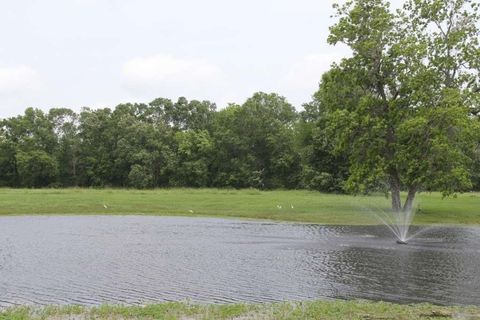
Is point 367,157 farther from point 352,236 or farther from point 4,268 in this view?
point 4,268

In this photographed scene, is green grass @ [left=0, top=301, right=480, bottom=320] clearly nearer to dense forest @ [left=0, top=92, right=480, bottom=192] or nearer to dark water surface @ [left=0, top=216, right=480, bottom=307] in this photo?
dark water surface @ [left=0, top=216, right=480, bottom=307]

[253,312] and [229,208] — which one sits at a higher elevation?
[229,208]

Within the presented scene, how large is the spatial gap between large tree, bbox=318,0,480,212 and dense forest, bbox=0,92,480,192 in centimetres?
5264

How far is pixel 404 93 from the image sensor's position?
1651 inches

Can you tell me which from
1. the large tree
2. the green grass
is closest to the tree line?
the large tree

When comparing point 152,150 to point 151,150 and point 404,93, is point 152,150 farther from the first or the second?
point 404,93

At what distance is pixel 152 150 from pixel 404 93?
67.1m

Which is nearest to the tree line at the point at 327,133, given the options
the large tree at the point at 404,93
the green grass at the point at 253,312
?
the large tree at the point at 404,93

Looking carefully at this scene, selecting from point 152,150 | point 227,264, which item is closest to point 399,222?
point 227,264

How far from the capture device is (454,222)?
4197cm

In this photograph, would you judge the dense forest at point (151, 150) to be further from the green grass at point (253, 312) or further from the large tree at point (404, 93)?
the green grass at point (253, 312)

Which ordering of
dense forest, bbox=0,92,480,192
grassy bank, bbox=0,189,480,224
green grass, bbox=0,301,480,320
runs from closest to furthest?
green grass, bbox=0,301,480,320
grassy bank, bbox=0,189,480,224
dense forest, bbox=0,92,480,192

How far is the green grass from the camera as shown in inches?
523

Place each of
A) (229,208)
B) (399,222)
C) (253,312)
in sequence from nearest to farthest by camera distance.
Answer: (253,312) → (399,222) → (229,208)
